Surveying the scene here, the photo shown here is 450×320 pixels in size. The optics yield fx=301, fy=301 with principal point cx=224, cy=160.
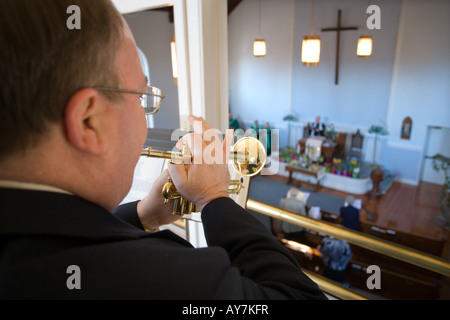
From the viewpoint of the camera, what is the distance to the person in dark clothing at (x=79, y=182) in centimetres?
49

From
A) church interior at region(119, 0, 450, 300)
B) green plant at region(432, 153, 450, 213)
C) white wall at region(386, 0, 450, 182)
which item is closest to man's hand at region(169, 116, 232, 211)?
church interior at region(119, 0, 450, 300)

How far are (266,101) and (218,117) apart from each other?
32.1 ft

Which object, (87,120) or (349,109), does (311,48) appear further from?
(87,120)

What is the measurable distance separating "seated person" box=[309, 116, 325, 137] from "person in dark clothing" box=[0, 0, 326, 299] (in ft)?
30.8

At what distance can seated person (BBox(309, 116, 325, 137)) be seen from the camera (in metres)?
9.54

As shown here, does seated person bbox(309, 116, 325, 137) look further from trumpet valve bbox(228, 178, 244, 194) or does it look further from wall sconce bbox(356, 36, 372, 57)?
trumpet valve bbox(228, 178, 244, 194)

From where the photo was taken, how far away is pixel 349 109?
→ 9.62m

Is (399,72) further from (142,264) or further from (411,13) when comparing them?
(142,264)

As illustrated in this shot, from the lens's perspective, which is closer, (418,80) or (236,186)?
(236,186)

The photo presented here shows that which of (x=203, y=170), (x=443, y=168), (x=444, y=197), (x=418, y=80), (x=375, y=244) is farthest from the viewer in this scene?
(x=418, y=80)

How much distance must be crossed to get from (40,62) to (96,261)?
1.13ft

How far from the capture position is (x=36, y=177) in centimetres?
56

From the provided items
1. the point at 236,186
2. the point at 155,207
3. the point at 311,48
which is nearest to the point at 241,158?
the point at 236,186

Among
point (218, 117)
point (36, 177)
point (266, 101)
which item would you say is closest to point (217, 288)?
point (36, 177)
